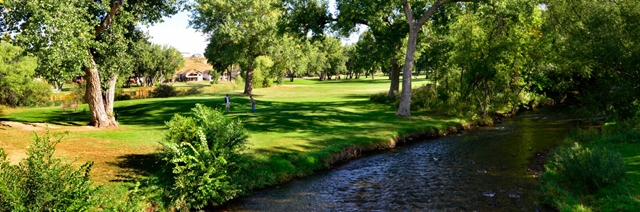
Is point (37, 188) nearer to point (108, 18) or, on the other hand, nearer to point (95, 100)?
point (108, 18)

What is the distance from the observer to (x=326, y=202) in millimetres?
13852

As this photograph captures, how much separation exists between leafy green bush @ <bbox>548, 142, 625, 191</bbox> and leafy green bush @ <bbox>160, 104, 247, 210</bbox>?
37.0ft

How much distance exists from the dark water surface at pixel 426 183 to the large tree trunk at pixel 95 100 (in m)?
14.4

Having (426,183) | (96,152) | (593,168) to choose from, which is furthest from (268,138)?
(593,168)

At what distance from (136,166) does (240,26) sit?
1600 inches

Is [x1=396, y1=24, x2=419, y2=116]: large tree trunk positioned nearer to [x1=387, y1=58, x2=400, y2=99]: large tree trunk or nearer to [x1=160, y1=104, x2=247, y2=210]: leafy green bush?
[x1=387, y1=58, x2=400, y2=99]: large tree trunk

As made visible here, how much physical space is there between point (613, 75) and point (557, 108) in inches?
847

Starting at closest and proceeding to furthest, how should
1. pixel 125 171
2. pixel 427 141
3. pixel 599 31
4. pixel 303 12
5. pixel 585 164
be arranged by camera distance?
pixel 585 164, pixel 125 171, pixel 599 31, pixel 427 141, pixel 303 12

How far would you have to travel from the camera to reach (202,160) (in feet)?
43.8

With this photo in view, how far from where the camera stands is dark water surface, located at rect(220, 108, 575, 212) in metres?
13.3

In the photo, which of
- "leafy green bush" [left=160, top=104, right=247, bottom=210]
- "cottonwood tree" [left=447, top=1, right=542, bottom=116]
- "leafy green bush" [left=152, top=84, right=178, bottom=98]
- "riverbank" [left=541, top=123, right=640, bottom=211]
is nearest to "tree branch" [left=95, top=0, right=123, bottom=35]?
"leafy green bush" [left=160, top=104, right=247, bottom=210]

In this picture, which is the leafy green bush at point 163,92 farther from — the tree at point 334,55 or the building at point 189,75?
the building at point 189,75

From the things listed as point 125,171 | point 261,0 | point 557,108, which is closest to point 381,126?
point 125,171

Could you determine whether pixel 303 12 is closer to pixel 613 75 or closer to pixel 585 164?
pixel 613 75
